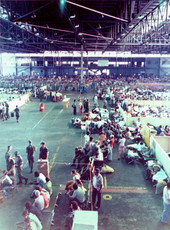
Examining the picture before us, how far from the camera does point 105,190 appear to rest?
29.7 feet

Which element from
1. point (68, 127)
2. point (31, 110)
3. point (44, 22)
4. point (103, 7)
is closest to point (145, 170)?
point (68, 127)

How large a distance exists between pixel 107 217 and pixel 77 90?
35.0 meters

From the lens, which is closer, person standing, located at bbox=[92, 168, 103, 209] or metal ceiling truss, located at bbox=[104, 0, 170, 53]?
person standing, located at bbox=[92, 168, 103, 209]

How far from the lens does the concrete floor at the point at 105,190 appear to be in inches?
282

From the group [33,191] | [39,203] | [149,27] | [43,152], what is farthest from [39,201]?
[149,27]

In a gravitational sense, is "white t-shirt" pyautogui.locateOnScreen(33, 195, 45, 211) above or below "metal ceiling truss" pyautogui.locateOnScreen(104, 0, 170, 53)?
below

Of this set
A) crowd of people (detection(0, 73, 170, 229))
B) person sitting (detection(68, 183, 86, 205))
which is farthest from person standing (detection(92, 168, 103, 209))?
person sitting (detection(68, 183, 86, 205))

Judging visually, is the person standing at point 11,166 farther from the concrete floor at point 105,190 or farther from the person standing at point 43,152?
the person standing at point 43,152

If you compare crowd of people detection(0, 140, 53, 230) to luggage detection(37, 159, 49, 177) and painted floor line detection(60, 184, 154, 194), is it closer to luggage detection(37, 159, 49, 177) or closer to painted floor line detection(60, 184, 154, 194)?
luggage detection(37, 159, 49, 177)

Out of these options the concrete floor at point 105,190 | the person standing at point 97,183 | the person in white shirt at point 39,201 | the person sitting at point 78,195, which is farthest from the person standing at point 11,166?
the person standing at point 97,183

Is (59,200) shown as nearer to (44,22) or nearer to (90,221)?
(90,221)

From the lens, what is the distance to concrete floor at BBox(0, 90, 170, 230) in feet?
23.5

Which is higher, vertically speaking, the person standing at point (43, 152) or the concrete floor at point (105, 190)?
the person standing at point (43, 152)

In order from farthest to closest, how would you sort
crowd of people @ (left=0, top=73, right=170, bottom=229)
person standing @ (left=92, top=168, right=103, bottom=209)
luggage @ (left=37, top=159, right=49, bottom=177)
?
luggage @ (left=37, top=159, right=49, bottom=177) → person standing @ (left=92, top=168, right=103, bottom=209) → crowd of people @ (left=0, top=73, right=170, bottom=229)
